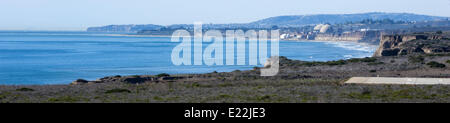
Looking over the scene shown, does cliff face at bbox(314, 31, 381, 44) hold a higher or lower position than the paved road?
lower

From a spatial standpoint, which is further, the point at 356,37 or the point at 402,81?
the point at 356,37

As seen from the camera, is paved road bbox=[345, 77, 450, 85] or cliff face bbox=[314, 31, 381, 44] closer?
paved road bbox=[345, 77, 450, 85]

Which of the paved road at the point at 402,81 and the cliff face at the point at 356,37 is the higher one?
the paved road at the point at 402,81

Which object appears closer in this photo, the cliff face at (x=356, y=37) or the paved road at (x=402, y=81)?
the paved road at (x=402, y=81)

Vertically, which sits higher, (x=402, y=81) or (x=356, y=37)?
(x=402, y=81)
